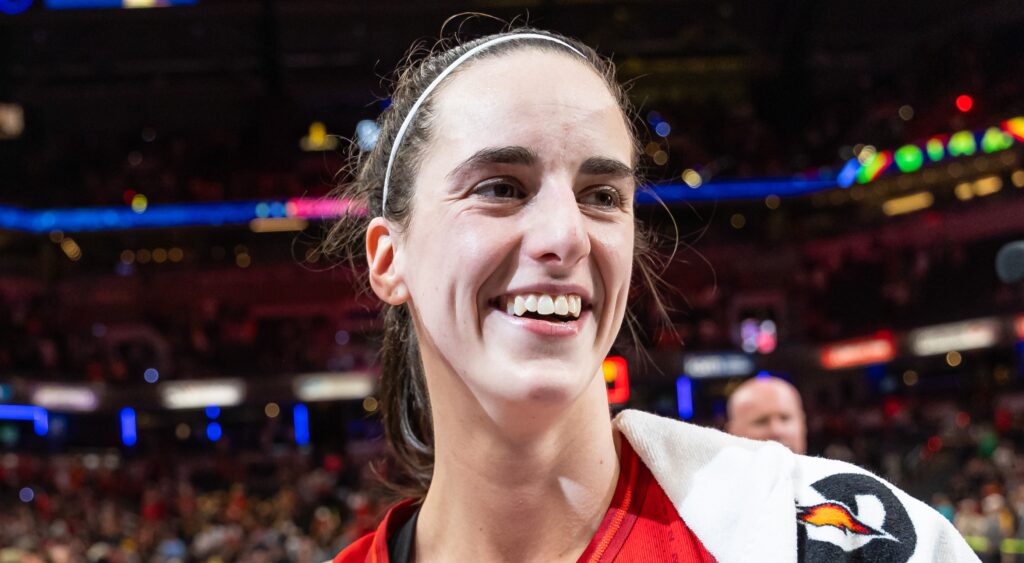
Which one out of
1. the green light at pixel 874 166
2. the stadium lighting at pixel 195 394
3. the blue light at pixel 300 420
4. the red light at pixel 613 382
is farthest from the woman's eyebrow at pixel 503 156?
the blue light at pixel 300 420

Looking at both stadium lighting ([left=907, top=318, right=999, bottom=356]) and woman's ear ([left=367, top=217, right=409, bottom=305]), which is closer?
woman's ear ([left=367, top=217, right=409, bottom=305])

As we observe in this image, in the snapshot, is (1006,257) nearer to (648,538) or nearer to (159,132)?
(648,538)

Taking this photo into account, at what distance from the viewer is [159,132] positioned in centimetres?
2414

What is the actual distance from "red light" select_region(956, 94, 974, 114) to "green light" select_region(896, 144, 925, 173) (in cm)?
113

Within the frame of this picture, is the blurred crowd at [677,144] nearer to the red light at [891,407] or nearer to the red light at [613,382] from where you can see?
the red light at [891,407]

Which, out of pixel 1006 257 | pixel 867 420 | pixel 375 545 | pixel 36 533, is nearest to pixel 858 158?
pixel 867 420

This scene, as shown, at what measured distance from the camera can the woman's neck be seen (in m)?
1.66

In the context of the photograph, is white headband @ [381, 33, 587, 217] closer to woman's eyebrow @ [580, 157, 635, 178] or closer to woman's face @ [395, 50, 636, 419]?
woman's face @ [395, 50, 636, 419]

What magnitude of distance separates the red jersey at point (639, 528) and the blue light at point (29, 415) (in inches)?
818

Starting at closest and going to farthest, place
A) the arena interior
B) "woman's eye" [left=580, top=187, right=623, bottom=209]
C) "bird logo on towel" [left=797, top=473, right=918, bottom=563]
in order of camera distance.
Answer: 1. "bird logo on towel" [left=797, top=473, right=918, bottom=563]
2. "woman's eye" [left=580, top=187, right=623, bottom=209]
3. the arena interior

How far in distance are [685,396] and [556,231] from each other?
2211 cm

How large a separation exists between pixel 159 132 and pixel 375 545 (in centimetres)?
2390

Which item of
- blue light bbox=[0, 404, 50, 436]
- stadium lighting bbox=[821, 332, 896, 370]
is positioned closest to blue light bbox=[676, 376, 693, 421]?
stadium lighting bbox=[821, 332, 896, 370]

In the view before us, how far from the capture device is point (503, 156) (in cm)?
161
